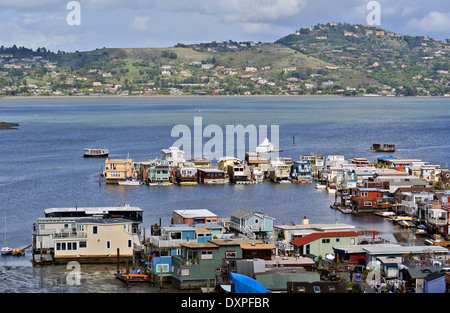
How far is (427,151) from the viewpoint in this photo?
4397 cm

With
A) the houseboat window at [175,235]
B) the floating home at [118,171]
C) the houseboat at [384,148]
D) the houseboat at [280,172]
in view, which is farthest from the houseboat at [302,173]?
the houseboat window at [175,235]

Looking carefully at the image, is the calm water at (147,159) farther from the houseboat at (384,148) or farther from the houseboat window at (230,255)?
the houseboat window at (230,255)

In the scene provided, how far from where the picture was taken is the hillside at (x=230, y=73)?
164 metres

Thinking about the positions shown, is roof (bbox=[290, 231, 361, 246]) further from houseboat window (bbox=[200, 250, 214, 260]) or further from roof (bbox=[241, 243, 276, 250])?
houseboat window (bbox=[200, 250, 214, 260])

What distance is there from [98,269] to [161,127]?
52012 millimetres

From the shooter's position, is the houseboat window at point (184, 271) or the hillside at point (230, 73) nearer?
the houseboat window at point (184, 271)

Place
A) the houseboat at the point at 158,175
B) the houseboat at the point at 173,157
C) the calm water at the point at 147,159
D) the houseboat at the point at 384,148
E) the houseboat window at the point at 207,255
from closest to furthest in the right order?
the houseboat window at the point at 207,255, the calm water at the point at 147,159, the houseboat at the point at 158,175, the houseboat at the point at 173,157, the houseboat at the point at 384,148

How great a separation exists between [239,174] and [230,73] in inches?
6211

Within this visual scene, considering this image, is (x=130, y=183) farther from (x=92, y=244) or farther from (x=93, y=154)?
(x=92, y=244)

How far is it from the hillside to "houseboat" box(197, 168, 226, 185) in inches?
5164

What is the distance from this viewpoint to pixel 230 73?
18662 centimetres

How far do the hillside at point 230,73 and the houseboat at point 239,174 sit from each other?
131 metres

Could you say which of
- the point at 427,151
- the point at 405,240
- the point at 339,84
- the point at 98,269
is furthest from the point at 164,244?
the point at 339,84
